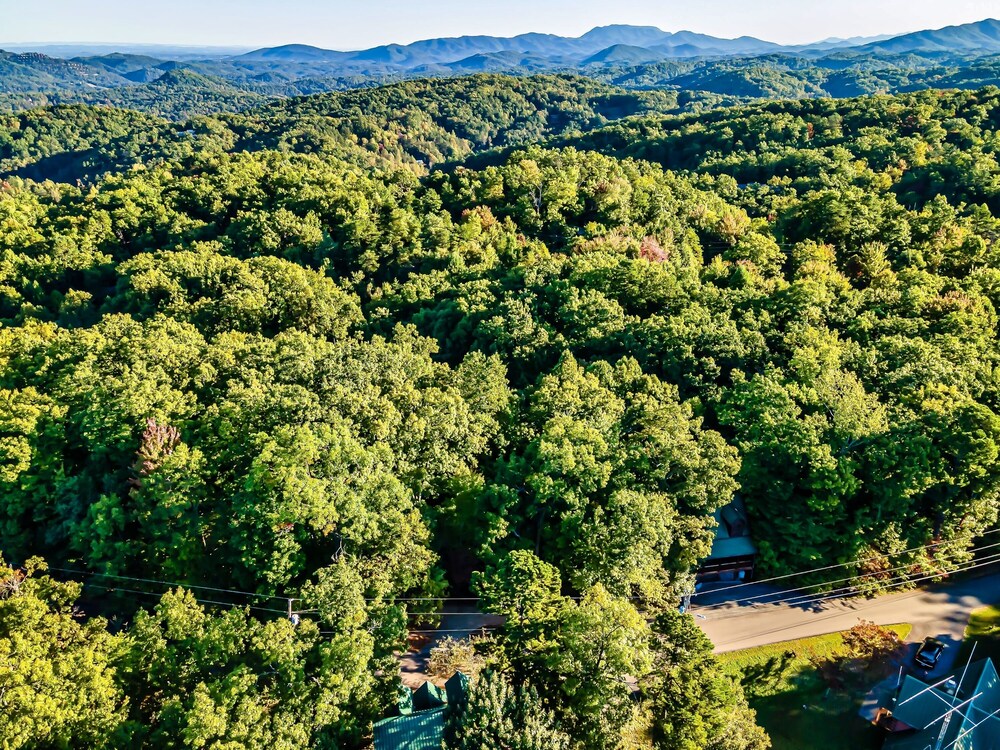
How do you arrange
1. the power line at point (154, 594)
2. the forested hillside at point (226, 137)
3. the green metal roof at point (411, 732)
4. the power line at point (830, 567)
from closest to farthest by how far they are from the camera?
the green metal roof at point (411, 732) < the power line at point (154, 594) < the power line at point (830, 567) < the forested hillside at point (226, 137)

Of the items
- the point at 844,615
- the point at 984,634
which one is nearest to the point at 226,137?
the point at 844,615

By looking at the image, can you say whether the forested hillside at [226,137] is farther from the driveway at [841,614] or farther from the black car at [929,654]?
the black car at [929,654]

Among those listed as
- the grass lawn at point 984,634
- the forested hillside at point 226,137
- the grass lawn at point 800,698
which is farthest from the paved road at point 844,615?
the forested hillside at point 226,137

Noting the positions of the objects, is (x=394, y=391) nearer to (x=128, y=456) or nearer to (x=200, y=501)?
(x=200, y=501)

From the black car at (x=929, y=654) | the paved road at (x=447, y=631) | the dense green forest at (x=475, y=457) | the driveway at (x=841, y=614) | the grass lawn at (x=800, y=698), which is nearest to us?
the dense green forest at (x=475, y=457)

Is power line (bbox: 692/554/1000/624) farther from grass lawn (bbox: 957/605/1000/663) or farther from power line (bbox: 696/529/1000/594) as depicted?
grass lawn (bbox: 957/605/1000/663)

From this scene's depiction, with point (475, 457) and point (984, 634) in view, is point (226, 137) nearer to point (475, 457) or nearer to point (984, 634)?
point (475, 457)
